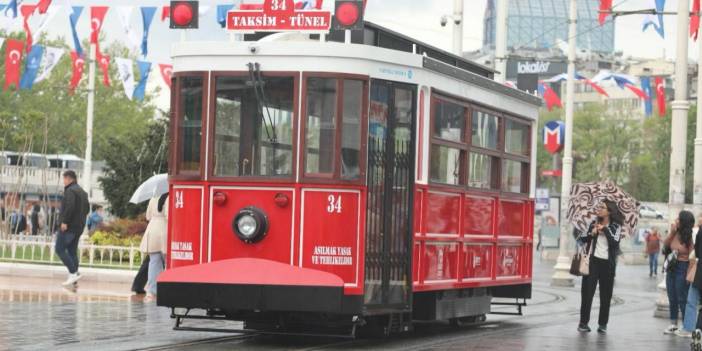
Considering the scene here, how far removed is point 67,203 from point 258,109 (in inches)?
376

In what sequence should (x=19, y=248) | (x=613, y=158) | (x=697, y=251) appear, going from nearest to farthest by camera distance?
1. (x=697, y=251)
2. (x=19, y=248)
3. (x=613, y=158)

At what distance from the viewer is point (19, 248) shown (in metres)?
33.5

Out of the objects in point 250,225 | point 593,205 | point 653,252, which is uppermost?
point 593,205

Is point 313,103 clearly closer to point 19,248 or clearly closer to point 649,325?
point 649,325

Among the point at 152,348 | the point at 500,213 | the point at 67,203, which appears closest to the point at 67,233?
the point at 67,203

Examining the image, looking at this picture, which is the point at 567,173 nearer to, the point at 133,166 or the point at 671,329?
the point at 133,166

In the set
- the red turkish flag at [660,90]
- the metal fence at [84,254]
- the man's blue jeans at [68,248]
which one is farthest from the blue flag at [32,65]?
the man's blue jeans at [68,248]

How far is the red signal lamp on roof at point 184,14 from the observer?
15.4 metres

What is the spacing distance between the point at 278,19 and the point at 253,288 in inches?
99.2

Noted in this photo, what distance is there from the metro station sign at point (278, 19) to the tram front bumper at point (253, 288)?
2.17 metres

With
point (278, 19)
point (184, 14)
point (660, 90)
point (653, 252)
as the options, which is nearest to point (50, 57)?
point (653, 252)

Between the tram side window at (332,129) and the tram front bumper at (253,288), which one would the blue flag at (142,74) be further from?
the tram front bumper at (253,288)

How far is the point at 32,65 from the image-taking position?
46.9 meters

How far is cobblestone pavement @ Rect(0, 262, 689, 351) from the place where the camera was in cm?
1517
